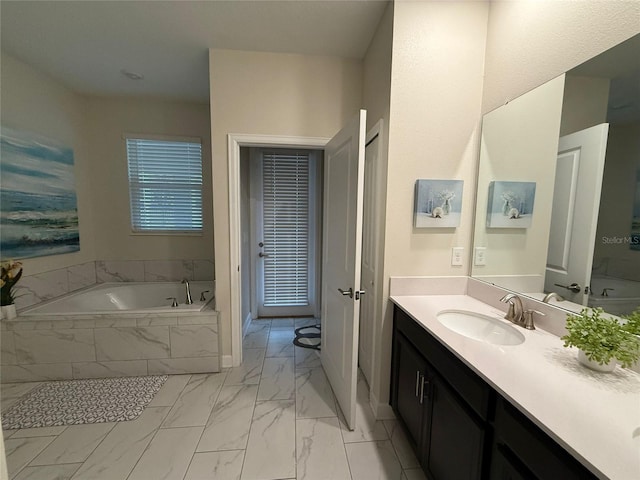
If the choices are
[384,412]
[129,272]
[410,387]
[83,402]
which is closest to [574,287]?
[410,387]

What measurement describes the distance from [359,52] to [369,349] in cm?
240

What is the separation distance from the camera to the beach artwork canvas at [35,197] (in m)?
2.12

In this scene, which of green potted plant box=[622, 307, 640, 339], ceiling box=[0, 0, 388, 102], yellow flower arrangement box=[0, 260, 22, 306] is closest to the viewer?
green potted plant box=[622, 307, 640, 339]

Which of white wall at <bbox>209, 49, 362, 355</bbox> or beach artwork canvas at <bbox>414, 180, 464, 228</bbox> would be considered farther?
white wall at <bbox>209, 49, 362, 355</bbox>

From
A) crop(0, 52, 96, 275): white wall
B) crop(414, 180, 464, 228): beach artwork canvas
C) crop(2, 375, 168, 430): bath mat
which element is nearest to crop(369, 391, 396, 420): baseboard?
crop(414, 180, 464, 228): beach artwork canvas

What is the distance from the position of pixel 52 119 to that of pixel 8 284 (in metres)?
1.64

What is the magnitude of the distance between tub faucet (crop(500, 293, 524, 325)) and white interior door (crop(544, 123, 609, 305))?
0.46ft

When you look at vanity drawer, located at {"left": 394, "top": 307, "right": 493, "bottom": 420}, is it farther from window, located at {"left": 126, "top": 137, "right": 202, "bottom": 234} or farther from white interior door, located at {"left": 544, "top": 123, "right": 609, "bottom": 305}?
window, located at {"left": 126, "top": 137, "right": 202, "bottom": 234}

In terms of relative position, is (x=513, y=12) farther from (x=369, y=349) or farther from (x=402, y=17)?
(x=369, y=349)

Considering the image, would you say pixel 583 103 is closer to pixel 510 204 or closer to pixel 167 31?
pixel 510 204

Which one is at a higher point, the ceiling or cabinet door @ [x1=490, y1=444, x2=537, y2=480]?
the ceiling

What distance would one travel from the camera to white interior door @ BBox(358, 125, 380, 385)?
1781 millimetres

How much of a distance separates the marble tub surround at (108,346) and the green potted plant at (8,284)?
84 millimetres

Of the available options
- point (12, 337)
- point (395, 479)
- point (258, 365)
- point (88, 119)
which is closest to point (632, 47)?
point (395, 479)
